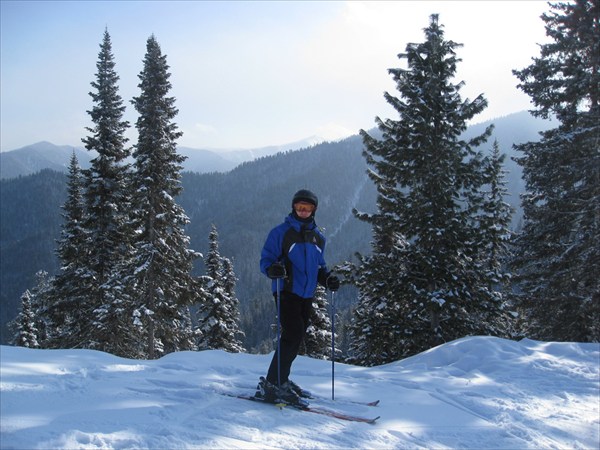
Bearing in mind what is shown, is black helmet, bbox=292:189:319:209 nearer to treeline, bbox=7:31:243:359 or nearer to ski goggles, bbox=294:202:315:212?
ski goggles, bbox=294:202:315:212

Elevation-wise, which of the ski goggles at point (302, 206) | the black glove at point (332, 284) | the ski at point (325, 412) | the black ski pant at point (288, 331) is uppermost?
the ski goggles at point (302, 206)

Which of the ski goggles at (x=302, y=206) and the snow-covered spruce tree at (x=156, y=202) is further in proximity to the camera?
the snow-covered spruce tree at (x=156, y=202)

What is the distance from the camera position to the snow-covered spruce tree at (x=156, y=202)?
19.2 m

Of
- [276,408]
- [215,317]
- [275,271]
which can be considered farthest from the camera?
[215,317]

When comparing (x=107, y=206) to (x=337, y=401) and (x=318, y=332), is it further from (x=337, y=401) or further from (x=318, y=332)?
(x=337, y=401)

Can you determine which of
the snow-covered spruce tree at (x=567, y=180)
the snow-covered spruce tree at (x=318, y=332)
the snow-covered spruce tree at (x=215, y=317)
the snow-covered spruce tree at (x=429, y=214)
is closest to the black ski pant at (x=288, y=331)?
the snow-covered spruce tree at (x=429, y=214)

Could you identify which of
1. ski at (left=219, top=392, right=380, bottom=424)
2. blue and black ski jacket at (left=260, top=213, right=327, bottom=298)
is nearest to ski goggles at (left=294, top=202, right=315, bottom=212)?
blue and black ski jacket at (left=260, top=213, right=327, bottom=298)

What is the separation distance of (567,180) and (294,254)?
13.6 metres

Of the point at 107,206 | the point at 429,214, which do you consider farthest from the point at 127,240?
the point at 429,214

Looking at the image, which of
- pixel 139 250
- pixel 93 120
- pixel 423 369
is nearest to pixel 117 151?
pixel 93 120

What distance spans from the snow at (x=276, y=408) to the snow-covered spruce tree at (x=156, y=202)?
1247cm

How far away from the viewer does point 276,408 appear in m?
4.86

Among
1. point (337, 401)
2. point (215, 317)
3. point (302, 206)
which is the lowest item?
point (215, 317)

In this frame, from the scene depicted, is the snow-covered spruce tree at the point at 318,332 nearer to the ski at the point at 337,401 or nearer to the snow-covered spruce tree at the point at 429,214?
the snow-covered spruce tree at the point at 429,214
